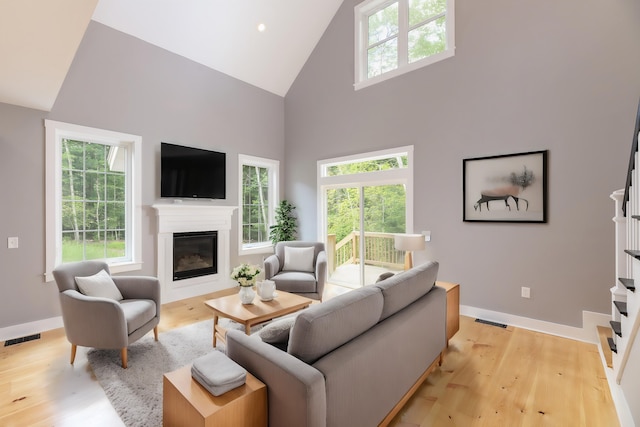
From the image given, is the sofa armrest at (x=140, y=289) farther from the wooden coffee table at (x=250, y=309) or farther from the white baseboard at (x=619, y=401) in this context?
the white baseboard at (x=619, y=401)

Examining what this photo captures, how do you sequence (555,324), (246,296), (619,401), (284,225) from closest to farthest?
(619,401) → (246,296) → (555,324) → (284,225)

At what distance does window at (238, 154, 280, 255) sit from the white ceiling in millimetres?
1485

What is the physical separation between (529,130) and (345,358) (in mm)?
3358

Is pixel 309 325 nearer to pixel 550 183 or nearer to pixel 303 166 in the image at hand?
pixel 550 183

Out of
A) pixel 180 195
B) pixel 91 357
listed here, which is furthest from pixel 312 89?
pixel 91 357

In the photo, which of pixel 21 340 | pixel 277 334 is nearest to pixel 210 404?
pixel 277 334

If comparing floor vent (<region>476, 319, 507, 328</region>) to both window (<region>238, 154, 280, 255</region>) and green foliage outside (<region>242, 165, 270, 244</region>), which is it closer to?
window (<region>238, 154, 280, 255</region>)

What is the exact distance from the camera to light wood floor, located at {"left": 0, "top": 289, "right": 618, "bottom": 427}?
195cm

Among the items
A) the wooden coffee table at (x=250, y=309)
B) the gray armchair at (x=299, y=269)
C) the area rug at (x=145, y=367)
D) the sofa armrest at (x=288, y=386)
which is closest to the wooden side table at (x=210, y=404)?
the sofa armrest at (x=288, y=386)

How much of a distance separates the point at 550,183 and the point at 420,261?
178 centimetres

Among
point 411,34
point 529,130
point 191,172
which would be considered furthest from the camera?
point 191,172

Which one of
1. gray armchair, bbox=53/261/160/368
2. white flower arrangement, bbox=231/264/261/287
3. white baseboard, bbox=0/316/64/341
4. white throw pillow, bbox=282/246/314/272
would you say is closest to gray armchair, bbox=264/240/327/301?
white throw pillow, bbox=282/246/314/272

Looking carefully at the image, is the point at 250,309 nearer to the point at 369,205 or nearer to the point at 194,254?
the point at 194,254

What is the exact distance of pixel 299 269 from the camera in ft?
14.4
